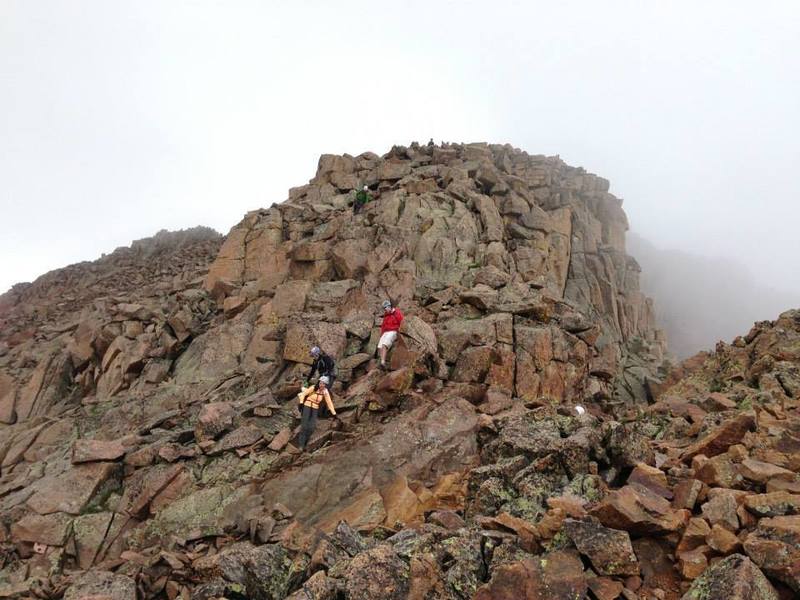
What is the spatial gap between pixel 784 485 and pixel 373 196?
104ft

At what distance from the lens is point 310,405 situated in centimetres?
1642

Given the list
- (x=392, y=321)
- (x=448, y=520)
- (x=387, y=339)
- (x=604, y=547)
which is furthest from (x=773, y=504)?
(x=392, y=321)

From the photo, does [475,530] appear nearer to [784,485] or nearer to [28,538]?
[784,485]

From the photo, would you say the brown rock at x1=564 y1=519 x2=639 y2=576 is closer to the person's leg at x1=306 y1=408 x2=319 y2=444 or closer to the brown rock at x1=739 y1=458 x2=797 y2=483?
the brown rock at x1=739 y1=458 x2=797 y2=483

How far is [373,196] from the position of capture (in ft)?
122

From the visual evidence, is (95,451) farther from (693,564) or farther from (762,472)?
(762,472)

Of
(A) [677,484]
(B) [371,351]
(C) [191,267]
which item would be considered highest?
(C) [191,267]

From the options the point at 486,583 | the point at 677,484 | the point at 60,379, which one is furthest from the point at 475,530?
the point at 60,379

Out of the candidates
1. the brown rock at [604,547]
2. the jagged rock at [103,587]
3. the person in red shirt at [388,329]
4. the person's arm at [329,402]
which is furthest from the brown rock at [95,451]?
the brown rock at [604,547]

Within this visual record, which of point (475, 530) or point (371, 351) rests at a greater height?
point (371, 351)

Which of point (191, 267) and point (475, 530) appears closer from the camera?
point (475, 530)

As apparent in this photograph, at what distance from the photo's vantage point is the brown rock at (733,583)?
6.16m

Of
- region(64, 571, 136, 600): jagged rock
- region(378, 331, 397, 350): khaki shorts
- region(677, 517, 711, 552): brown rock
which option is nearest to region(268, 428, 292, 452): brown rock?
region(378, 331, 397, 350): khaki shorts

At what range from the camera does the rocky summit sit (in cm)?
812
